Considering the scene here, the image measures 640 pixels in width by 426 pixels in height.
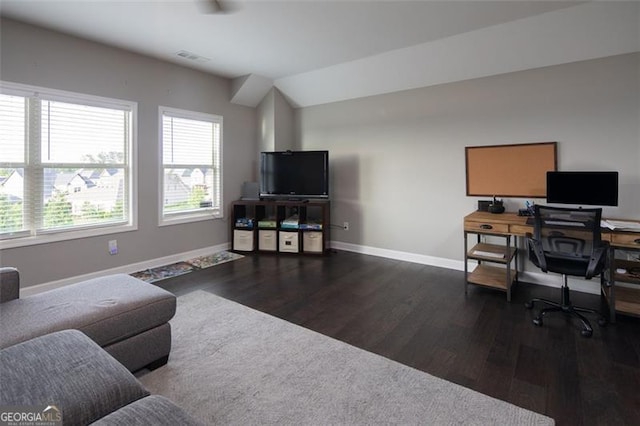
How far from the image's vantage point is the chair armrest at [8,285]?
1.85 metres

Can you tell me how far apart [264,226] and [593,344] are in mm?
3915

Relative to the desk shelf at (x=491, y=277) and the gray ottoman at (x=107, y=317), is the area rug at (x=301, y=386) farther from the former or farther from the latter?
the desk shelf at (x=491, y=277)

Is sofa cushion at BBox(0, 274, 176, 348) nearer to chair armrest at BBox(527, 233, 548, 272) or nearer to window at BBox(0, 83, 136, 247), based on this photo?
window at BBox(0, 83, 136, 247)

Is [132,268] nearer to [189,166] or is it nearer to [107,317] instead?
[189,166]

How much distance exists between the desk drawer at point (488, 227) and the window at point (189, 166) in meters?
3.54

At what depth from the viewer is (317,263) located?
439cm

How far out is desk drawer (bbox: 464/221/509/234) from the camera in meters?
3.07

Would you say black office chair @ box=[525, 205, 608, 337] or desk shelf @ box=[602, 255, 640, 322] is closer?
black office chair @ box=[525, 205, 608, 337]

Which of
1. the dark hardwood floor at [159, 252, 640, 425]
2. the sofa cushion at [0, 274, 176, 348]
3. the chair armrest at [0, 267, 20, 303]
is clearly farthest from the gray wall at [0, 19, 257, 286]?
the sofa cushion at [0, 274, 176, 348]

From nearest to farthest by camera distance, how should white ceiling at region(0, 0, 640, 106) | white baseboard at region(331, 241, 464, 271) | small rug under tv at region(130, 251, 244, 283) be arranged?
white ceiling at region(0, 0, 640, 106), small rug under tv at region(130, 251, 244, 283), white baseboard at region(331, 241, 464, 271)

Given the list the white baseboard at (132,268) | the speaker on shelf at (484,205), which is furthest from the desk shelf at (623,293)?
the white baseboard at (132,268)

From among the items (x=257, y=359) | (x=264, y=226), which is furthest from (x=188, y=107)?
(x=257, y=359)

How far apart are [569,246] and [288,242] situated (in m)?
3.36

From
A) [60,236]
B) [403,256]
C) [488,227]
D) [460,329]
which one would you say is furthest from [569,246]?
[60,236]
